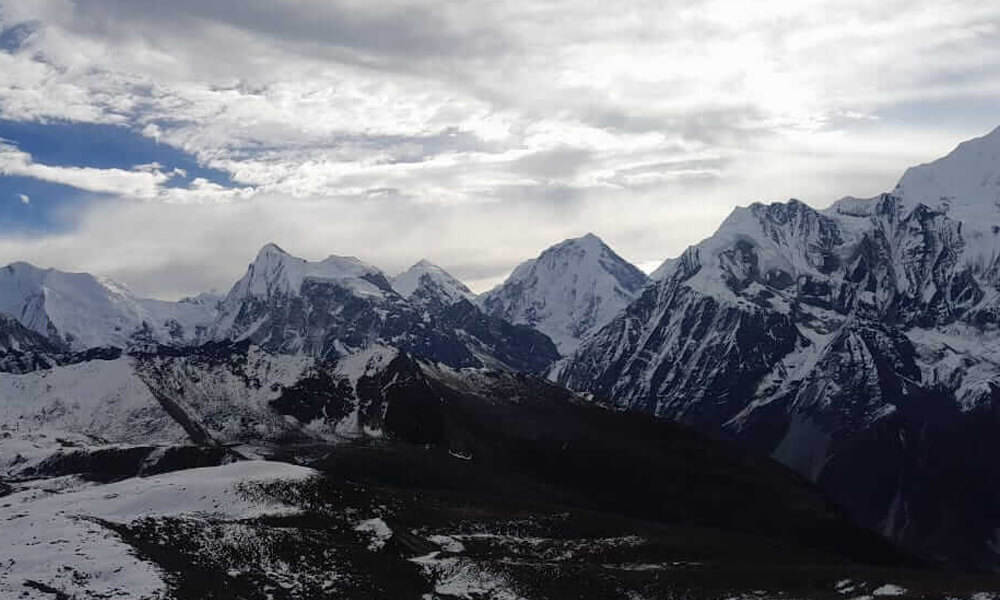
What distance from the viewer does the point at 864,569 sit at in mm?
180375

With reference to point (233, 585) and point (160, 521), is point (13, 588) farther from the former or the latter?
point (160, 521)

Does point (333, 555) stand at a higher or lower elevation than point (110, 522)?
lower

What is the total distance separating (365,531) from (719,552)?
5847 cm

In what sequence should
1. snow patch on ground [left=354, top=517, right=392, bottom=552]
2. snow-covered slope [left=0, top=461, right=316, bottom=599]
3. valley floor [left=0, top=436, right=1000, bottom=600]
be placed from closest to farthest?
snow-covered slope [left=0, top=461, right=316, bottom=599] < valley floor [left=0, top=436, right=1000, bottom=600] < snow patch on ground [left=354, top=517, right=392, bottom=552]

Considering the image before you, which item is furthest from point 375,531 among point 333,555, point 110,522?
point 110,522

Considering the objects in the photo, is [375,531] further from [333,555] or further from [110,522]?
[110,522]

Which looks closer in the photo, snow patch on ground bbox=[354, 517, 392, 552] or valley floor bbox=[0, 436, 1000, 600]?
valley floor bbox=[0, 436, 1000, 600]

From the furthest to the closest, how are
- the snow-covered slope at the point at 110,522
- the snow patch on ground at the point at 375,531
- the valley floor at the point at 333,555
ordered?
the snow patch on ground at the point at 375,531, the valley floor at the point at 333,555, the snow-covered slope at the point at 110,522

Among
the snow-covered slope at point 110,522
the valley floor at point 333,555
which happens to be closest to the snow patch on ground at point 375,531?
the valley floor at point 333,555

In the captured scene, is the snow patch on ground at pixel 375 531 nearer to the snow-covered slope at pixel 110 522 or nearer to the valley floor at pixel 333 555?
the valley floor at pixel 333 555

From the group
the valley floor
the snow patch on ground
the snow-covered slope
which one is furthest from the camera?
the snow patch on ground

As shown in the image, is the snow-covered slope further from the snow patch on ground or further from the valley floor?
the snow patch on ground

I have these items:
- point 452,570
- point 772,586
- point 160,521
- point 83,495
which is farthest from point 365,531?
point 772,586

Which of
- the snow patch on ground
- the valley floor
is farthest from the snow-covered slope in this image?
the snow patch on ground
